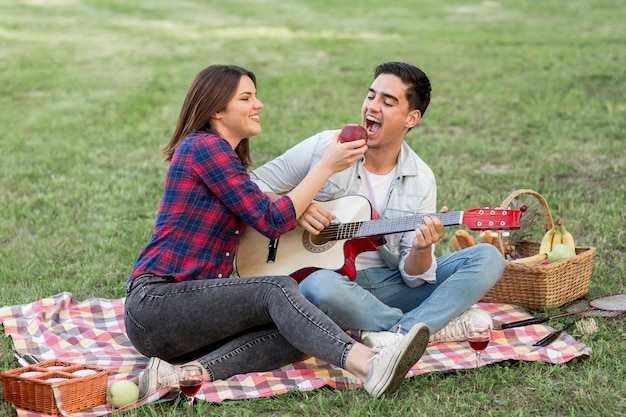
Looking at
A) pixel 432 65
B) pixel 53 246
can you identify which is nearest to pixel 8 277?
pixel 53 246

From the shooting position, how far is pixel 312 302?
4.36m

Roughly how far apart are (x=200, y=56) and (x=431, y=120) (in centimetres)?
487

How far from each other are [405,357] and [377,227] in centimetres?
86

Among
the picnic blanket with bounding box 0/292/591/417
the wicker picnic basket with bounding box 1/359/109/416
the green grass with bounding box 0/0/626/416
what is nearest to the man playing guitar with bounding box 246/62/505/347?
the picnic blanket with bounding box 0/292/591/417

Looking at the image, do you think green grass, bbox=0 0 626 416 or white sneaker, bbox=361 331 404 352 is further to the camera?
white sneaker, bbox=361 331 404 352

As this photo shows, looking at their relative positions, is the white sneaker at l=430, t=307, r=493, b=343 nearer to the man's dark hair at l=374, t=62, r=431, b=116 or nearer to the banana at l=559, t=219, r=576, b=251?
the banana at l=559, t=219, r=576, b=251

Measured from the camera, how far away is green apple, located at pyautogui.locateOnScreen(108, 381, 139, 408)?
12.7ft

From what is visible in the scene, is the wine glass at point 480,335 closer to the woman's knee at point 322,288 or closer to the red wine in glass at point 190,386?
the woman's knee at point 322,288

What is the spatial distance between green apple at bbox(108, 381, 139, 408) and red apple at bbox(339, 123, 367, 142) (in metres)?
1.53

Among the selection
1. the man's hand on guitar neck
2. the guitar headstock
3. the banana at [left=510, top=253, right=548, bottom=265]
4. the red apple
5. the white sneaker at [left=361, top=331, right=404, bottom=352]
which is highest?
the red apple

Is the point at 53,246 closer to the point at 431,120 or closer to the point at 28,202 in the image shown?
the point at 28,202

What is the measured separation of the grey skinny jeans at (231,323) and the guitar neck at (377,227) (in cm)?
53

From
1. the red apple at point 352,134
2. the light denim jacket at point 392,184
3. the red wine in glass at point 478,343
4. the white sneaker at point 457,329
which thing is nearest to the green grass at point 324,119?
the red wine in glass at point 478,343

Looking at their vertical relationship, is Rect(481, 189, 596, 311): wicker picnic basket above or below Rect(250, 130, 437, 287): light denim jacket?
below
